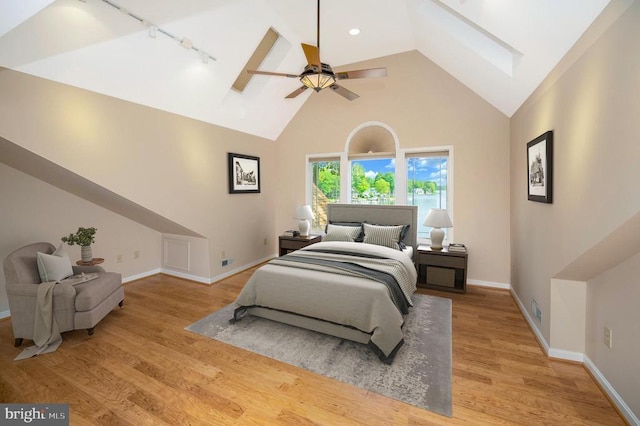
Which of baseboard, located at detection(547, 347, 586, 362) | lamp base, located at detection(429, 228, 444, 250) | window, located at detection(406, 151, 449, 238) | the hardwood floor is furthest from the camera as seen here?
window, located at detection(406, 151, 449, 238)

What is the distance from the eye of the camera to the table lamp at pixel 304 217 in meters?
4.77

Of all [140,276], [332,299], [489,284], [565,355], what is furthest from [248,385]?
[489,284]

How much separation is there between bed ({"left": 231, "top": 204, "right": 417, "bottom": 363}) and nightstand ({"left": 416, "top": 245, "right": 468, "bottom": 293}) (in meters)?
0.70

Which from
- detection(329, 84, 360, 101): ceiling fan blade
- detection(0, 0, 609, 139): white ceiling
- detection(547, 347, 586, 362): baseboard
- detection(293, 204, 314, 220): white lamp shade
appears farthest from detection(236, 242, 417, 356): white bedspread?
detection(0, 0, 609, 139): white ceiling

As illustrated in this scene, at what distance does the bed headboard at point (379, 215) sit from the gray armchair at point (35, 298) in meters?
3.33

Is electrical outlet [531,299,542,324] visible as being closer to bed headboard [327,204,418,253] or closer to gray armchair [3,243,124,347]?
bed headboard [327,204,418,253]

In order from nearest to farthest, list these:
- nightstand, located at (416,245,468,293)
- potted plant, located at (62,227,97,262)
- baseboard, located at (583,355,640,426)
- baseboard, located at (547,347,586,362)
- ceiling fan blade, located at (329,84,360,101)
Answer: baseboard, located at (583,355,640,426) < baseboard, located at (547,347,586,362) < ceiling fan blade, located at (329,84,360,101) < potted plant, located at (62,227,97,262) < nightstand, located at (416,245,468,293)

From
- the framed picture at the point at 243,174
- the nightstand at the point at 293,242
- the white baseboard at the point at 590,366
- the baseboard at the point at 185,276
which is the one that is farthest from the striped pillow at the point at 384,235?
the baseboard at the point at 185,276

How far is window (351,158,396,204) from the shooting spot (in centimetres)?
468

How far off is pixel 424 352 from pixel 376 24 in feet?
12.7

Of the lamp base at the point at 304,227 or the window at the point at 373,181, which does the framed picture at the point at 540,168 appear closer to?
the window at the point at 373,181

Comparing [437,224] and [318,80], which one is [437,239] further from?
[318,80]

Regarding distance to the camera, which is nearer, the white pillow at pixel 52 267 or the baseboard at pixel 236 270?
the white pillow at pixel 52 267

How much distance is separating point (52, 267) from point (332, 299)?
110 inches
